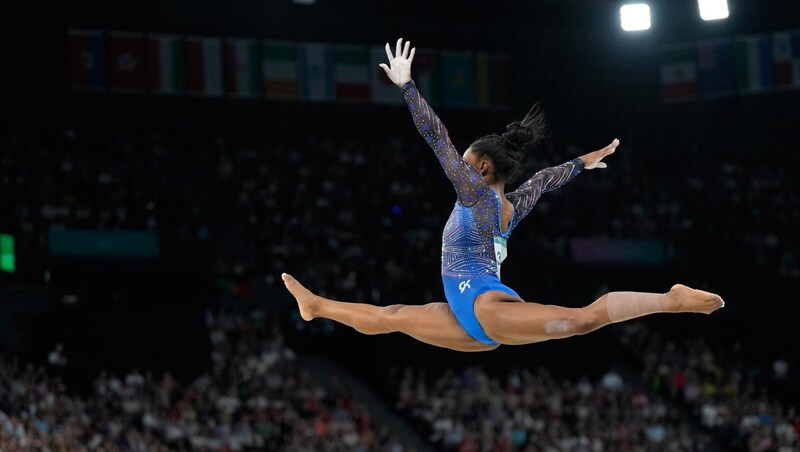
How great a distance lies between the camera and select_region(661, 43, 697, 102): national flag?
89.2 ft

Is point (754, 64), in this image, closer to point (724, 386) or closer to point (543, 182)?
point (724, 386)

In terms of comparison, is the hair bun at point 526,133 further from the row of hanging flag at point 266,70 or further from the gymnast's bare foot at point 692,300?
the row of hanging flag at point 266,70

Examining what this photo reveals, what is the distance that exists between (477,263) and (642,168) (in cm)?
2079

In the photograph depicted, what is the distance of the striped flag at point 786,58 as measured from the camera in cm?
2612

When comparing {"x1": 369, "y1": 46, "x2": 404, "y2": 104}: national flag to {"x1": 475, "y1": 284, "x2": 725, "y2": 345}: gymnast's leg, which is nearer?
{"x1": 475, "y1": 284, "x2": 725, "y2": 345}: gymnast's leg

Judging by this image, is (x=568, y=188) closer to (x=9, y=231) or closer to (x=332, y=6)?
(x=332, y=6)

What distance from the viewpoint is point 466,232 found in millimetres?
6371

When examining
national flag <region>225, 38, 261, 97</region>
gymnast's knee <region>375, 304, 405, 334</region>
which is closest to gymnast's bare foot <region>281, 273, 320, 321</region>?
gymnast's knee <region>375, 304, 405, 334</region>

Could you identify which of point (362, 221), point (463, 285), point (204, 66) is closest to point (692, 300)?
point (463, 285)

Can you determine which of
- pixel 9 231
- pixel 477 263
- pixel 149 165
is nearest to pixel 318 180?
pixel 149 165

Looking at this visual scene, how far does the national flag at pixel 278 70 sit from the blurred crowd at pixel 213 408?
7051 mm

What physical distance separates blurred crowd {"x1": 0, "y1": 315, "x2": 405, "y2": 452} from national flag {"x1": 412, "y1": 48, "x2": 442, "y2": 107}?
340 inches

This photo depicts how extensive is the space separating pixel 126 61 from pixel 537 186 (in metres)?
18.0

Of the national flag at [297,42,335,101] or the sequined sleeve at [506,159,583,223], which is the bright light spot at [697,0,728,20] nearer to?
the sequined sleeve at [506,159,583,223]
